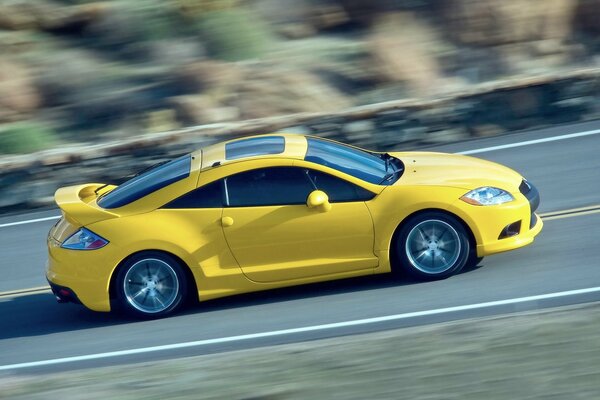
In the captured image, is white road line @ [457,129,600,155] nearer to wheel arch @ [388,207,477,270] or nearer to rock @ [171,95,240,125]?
rock @ [171,95,240,125]

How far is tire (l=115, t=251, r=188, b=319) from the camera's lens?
9930mm

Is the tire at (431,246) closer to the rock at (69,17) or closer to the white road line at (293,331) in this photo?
the white road line at (293,331)

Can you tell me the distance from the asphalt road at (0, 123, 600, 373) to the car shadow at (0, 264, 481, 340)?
0.04ft

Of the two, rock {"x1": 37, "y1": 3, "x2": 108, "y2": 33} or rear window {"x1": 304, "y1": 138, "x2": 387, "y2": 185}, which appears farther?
rock {"x1": 37, "y1": 3, "x2": 108, "y2": 33}

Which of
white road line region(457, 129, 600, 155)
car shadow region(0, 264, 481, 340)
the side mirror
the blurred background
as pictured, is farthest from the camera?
the blurred background

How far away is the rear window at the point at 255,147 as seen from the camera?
1016cm

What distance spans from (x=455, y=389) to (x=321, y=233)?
3.07m

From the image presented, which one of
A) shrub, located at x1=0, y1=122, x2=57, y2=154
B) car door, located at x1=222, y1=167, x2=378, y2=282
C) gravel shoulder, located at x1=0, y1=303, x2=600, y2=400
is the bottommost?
gravel shoulder, located at x1=0, y1=303, x2=600, y2=400

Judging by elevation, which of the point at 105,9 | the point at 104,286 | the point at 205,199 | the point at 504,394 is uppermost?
the point at 105,9

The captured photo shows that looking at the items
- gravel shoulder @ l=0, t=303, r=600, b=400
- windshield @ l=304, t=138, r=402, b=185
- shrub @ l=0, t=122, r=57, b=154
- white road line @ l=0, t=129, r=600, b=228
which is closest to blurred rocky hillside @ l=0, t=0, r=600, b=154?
shrub @ l=0, t=122, r=57, b=154

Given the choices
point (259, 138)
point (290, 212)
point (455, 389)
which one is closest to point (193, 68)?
point (259, 138)

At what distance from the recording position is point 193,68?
737 inches

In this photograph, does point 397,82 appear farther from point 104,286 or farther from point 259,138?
point 104,286

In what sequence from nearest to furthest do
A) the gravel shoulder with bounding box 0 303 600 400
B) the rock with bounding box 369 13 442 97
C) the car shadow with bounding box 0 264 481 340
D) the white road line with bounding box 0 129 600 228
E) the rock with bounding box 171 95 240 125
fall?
the gravel shoulder with bounding box 0 303 600 400 → the car shadow with bounding box 0 264 481 340 → the white road line with bounding box 0 129 600 228 → the rock with bounding box 171 95 240 125 → the rock with bounding box 369 13 442 97
